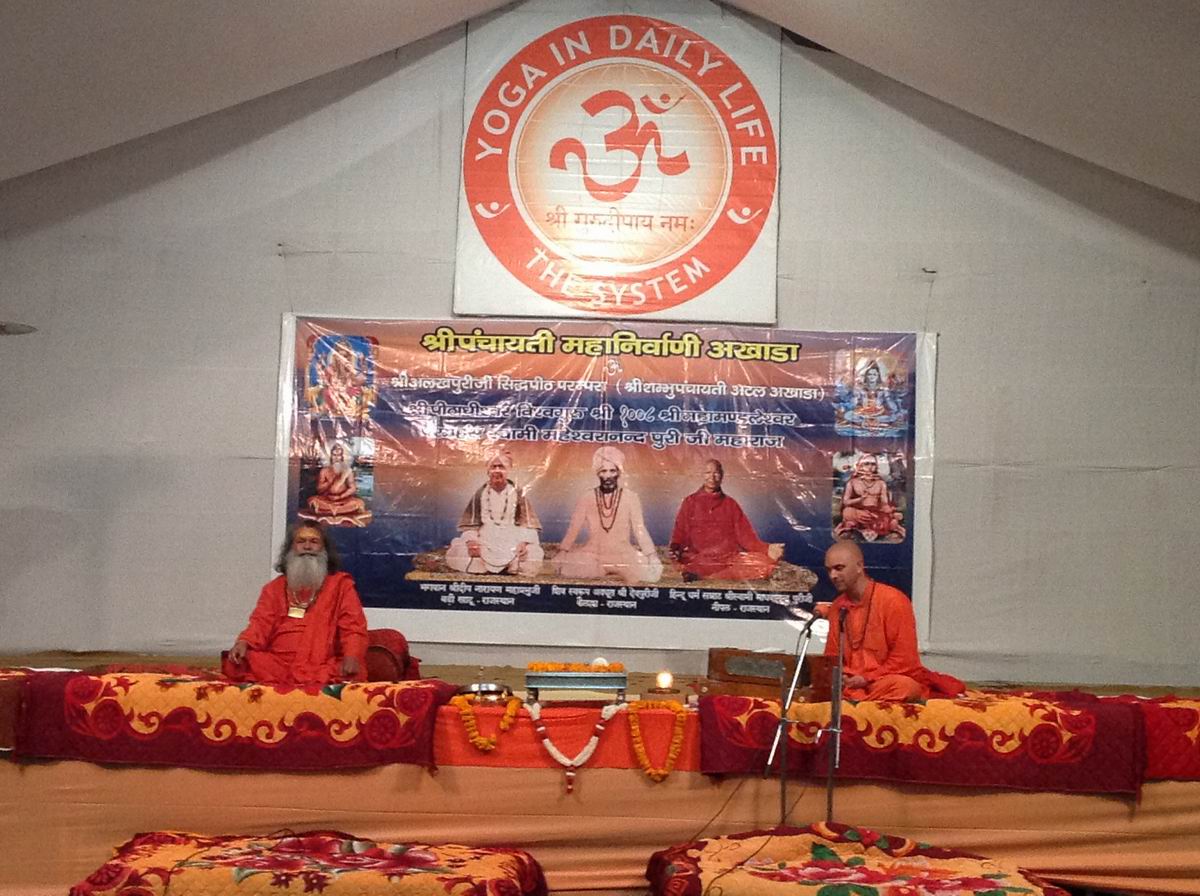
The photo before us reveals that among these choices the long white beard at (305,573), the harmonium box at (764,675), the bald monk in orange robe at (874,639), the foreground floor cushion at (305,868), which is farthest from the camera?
the long white beard at (305,573)

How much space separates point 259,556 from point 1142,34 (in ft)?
16.1

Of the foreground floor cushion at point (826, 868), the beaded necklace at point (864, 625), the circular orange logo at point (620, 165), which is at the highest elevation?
the circular orange logo at point (620, 165)

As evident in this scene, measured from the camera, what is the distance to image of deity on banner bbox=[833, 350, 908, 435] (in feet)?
24.0

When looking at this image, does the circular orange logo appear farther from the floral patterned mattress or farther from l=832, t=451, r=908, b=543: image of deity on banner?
the floral patterned mattress

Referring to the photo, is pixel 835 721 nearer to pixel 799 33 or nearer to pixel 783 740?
pixel 783 740

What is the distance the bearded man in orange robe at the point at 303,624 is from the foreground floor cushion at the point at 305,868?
2.96 feet

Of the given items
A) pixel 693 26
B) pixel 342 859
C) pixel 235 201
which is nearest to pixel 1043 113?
pixel 693 26

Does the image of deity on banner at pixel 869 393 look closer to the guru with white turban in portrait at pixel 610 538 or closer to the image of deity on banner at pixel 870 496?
the image of deity on banner at pixel 870 496

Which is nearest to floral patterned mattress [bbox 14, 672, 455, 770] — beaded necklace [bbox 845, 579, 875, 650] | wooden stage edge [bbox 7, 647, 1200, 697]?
beaded necklace [bbox 845, 579, 875, 650]

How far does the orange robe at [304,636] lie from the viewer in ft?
18.1

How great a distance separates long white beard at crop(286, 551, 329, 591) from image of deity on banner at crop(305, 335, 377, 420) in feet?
5.81

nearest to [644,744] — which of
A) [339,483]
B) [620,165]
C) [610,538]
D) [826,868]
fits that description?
[826,868]

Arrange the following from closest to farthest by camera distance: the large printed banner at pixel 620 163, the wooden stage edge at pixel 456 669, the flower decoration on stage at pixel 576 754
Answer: the flower decoration on stage at pixel 576 754 → the wooden stage edge at pixel 456 669 → the large printed banner at pixel 620 163

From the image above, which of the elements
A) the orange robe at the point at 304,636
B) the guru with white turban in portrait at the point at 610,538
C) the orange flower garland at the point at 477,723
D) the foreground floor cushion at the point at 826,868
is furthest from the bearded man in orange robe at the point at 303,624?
the guru with white turban in portrait at the point at 610,538
